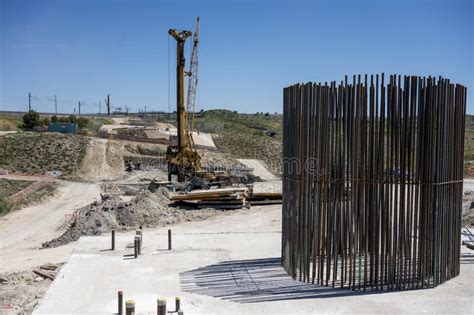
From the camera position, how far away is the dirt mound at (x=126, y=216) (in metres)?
20.0

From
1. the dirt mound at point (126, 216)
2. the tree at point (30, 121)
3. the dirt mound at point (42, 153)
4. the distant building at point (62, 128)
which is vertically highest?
the tree at point (30, 121)

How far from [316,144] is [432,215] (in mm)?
2924

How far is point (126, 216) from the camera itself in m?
21.8

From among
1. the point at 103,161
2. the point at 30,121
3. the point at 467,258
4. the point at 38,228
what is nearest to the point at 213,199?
the point at 38,228

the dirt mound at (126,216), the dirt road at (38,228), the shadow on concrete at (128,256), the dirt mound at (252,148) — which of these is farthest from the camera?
the dirt mound at (252,148)

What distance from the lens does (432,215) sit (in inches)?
446

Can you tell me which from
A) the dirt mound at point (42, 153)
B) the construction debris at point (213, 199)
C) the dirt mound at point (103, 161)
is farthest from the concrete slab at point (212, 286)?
the dirt mound at point (42, 153)

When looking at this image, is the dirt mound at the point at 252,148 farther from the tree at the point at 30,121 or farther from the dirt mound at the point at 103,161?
the tree at the point at 30,121

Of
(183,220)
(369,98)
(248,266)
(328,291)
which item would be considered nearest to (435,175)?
(369,98)

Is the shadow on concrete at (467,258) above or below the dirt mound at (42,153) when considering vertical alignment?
below

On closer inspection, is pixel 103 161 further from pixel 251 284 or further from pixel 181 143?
pixel 251 284

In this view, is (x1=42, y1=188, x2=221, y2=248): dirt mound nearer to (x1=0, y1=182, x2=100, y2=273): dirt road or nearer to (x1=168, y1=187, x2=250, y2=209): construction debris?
(x1=168, y1=187, x2=250, y2=209): construction debris

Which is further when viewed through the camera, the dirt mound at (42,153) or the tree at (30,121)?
the tree at (30,121)

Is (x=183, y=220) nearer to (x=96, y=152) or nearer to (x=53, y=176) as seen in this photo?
(x=53, y=176)
